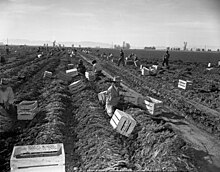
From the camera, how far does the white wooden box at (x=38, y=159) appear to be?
197 inches

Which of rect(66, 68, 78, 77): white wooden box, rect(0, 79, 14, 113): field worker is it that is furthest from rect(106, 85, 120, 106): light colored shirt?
rect(66, 68, 78, 77): white wooden box

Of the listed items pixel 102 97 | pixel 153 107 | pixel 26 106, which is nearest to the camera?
pixel 26 106

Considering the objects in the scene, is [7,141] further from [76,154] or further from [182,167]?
[182,167]

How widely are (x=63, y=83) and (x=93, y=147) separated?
1023cm

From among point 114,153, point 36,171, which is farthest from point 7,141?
point 114,153

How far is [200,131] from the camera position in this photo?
8.69 metres

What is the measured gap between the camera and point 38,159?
513 cm

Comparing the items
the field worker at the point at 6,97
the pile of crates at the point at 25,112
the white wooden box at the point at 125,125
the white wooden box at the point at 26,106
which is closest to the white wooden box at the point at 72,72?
the white wooden box at the point at 26,106

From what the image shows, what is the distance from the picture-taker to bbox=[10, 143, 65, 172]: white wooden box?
16.5 feet

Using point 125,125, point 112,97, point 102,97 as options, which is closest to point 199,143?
point 125,125

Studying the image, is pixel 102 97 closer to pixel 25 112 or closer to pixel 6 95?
pixel 25 112

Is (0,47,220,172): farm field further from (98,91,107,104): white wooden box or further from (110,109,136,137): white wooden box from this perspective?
(98,91,107,104): white wooden box

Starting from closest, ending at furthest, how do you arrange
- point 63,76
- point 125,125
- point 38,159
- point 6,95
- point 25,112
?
point 38,159 < point 125,125 < point 25,112 < point 6,95 < point 63,76

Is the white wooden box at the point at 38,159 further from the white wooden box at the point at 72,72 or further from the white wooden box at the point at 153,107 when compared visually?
the white wooden box at the point at 72,72
